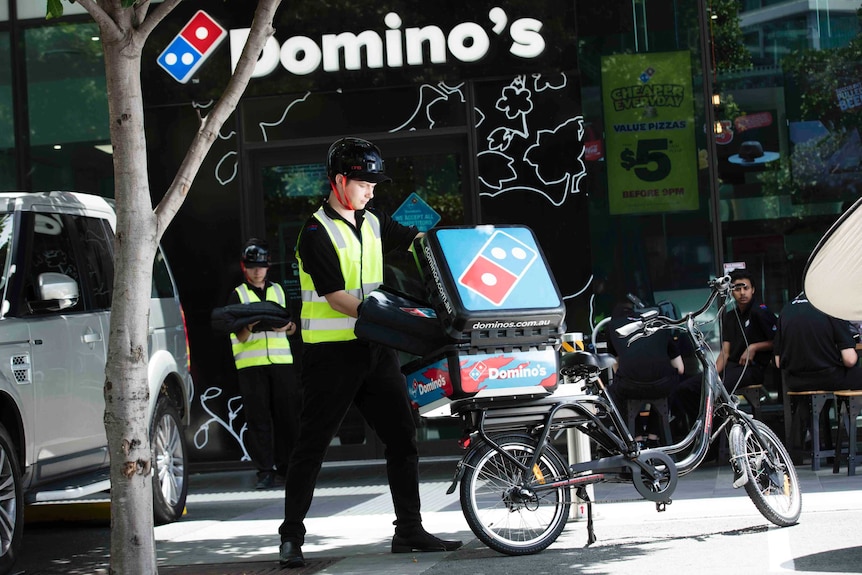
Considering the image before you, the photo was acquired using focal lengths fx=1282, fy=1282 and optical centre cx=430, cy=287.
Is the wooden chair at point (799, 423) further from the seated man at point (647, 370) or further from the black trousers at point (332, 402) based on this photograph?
the black trousers at point (332, 402)

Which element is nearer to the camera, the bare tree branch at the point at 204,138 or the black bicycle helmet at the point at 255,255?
the bare tree branch at the point at 204,138

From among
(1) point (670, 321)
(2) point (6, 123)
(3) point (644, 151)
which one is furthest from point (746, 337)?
(2) point (6, 123)

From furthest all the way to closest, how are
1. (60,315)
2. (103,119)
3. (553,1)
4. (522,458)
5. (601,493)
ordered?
(103,119), (553,1), (601,493), (60,315), (522,458)

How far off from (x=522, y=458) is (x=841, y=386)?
12.4ft

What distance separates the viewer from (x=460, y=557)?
663cm

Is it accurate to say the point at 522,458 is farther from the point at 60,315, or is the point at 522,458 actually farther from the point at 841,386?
the point at 841,386

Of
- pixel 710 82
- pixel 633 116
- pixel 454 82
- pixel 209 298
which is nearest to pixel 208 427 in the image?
pixel 209 298

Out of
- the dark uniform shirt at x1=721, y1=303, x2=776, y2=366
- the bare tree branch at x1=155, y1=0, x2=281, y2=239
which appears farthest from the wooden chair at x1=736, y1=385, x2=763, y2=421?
the bare tree branch at x1=155, y1=0, x2=281, y2=239

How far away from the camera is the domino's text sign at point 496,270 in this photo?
249 inches

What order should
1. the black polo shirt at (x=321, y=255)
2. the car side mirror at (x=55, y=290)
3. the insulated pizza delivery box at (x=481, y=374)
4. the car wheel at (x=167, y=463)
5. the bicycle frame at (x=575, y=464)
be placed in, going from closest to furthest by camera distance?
the insulated pizza delivery box at (x=481, y=374) < the bicycle frame at (x=575, y=464) < the black polo shirt at (x=321, y=255) < the car side mirror at (x=55, y=290) < the car wheel at (x=167, y=463)

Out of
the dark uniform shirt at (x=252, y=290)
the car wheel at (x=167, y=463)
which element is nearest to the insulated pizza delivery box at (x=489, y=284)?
the car wheel at (x=167, y=463)

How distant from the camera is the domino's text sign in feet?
20.7

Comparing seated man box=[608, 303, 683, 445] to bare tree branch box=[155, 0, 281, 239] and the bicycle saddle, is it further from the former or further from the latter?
bare tree branch box=[155, 0, 281, 239]

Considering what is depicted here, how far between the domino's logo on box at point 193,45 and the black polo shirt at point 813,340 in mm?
5429
